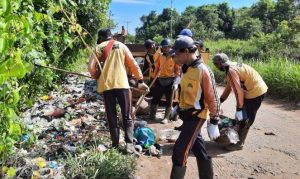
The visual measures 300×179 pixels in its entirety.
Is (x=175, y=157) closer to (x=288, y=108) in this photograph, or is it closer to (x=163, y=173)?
(x=163, y=173)

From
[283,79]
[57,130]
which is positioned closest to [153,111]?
[57,130]

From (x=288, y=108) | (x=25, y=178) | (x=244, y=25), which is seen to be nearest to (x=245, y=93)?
(x=25, y=178)

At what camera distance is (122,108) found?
622cm

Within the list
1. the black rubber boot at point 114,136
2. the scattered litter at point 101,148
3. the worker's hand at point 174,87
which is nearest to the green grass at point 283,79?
the worker's hand at point 174,87

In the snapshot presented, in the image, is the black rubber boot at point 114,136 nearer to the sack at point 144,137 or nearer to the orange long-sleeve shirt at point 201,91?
the sack at point 144,137

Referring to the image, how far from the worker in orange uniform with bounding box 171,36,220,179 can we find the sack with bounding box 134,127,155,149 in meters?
2.01

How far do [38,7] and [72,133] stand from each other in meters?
2.63

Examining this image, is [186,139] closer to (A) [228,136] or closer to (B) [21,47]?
(B) [21,47]

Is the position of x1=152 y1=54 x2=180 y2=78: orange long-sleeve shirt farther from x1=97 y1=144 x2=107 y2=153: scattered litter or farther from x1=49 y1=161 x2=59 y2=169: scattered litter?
x1=49 y1=161 x2=59 y2=169: scattered litter

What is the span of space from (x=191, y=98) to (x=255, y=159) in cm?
251

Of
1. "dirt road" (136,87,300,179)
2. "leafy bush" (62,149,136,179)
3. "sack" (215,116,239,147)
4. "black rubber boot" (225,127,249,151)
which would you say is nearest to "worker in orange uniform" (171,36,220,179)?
"leafy bush" (62,149,136,179)

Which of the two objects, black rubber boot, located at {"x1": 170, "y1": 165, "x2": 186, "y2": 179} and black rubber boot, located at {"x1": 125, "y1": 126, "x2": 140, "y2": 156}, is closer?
black rubber boot, located at {"x1": 170, "y1": 165, "x2": 186, "y2": 179}

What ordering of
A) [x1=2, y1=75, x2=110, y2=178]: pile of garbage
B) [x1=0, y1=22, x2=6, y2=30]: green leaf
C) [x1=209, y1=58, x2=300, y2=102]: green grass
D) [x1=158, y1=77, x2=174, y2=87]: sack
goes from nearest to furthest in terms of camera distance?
[x1=0, y1=22, x2=6, y2=30]: green leaf, [x1=2, y1=75, x2=110, y2=178]: pile of garbage, [x1=158, y1=77, x2=174, y2=87]: sack, [x1=209, y1=58, x2=300, y2=102]: green grass

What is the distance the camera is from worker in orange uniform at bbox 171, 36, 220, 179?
14.8 ft
